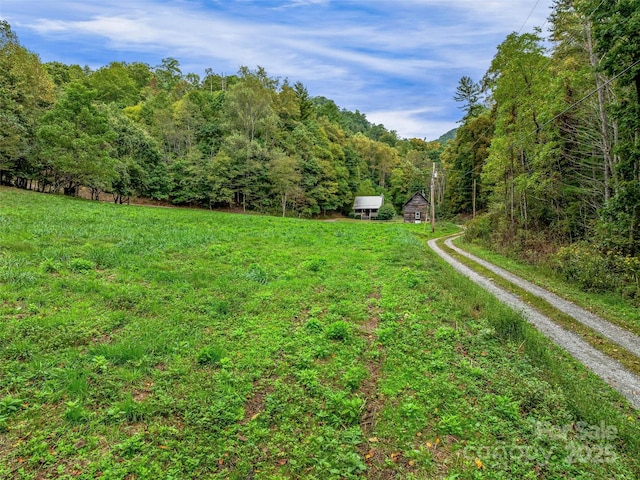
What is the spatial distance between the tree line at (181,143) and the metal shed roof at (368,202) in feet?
5.50

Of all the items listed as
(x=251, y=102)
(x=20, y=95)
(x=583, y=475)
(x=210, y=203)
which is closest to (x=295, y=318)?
(x=583, y=475)

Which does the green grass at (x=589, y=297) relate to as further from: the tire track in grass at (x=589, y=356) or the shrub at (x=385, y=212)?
the shrub at (x=385, y=212)

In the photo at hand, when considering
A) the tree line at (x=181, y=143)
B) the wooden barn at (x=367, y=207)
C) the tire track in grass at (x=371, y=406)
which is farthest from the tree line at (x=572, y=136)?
the wooden barn at (x=367, y=207)

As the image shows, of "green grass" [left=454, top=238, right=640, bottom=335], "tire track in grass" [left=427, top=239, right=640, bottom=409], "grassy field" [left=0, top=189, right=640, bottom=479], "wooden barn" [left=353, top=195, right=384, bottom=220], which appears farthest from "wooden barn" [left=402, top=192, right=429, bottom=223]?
"grassy field" [left=0, top=189, right=640, bottom=479]

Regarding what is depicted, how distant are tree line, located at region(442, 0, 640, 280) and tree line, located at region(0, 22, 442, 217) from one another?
30.3m

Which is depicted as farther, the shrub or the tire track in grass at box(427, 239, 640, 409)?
the shrub

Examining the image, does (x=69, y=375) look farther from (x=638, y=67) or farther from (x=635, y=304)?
(x=638, y=67)

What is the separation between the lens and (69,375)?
13.7 ft

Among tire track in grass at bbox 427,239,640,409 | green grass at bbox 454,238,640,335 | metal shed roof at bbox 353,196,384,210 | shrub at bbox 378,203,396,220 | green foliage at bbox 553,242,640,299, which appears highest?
metal shed roof at bbox 353,196,384,210

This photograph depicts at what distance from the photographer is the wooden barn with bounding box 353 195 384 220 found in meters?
65.1

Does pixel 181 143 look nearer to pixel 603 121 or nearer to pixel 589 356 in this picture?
pixel 603 121

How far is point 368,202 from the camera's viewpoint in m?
66.1

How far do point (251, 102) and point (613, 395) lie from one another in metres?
56.8

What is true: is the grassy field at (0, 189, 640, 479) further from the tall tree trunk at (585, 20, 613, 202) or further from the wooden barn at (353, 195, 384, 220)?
the wooden barn at (353, 195, 384, 220)
